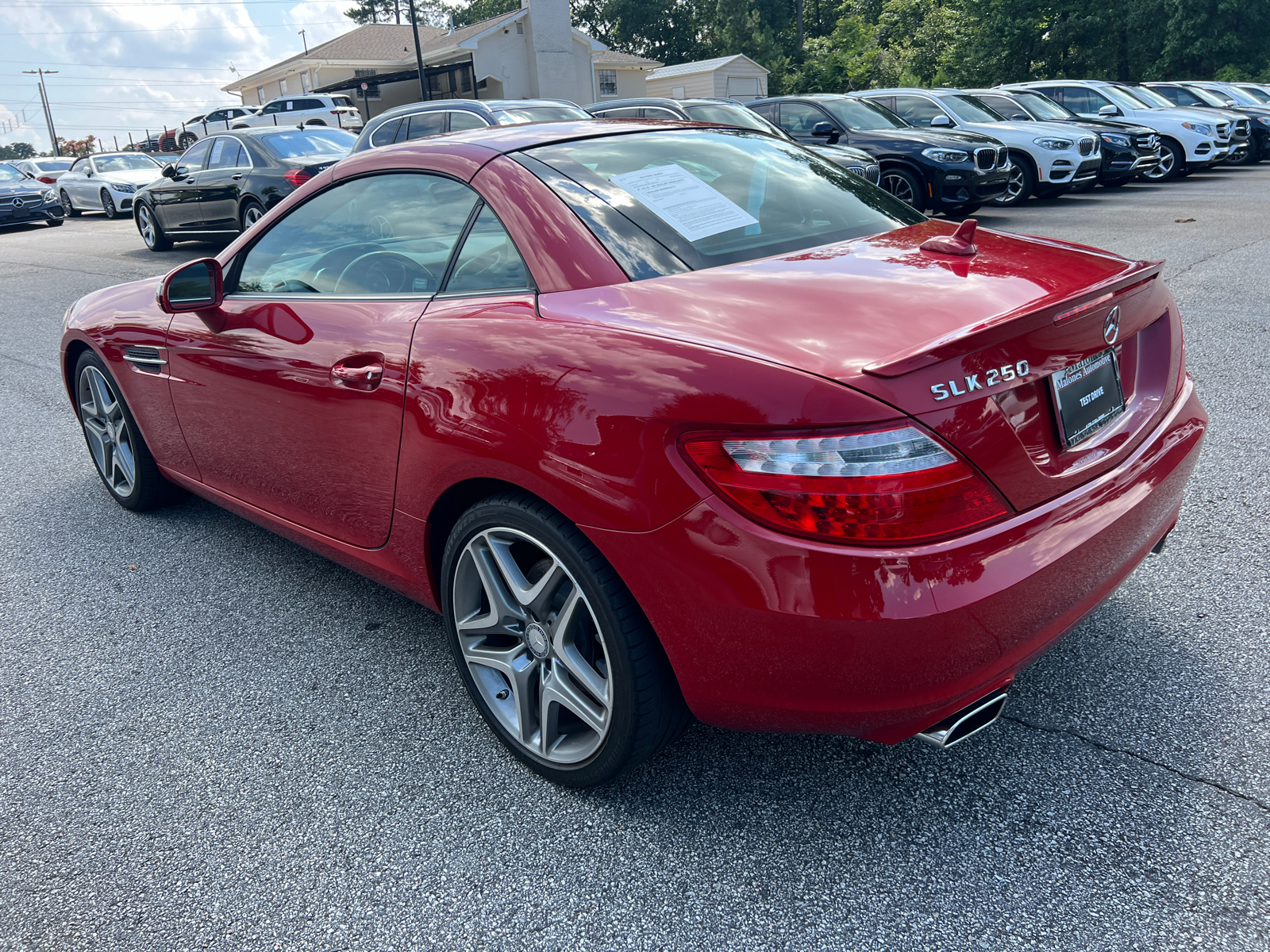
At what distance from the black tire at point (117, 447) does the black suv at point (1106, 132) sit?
14914 mm

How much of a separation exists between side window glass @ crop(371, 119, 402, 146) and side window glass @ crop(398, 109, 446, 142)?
18cm

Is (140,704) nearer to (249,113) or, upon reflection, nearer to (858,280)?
(858,280)

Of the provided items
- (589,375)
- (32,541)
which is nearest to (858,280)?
(589,375)

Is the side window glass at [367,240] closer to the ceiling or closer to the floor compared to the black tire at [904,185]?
closer to the ceiling

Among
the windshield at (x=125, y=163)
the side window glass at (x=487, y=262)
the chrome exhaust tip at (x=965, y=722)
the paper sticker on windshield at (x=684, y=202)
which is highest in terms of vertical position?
the windshield at (x=125, y=163)

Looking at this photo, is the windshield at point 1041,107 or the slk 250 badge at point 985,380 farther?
the windshield at point 1041,107

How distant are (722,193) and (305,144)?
450 inches

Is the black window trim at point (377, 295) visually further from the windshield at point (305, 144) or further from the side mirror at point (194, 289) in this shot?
the windshield at point (305, 144)

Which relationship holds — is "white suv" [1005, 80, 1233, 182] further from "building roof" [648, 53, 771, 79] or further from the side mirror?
"building roof" [648, 53, 771, 79]

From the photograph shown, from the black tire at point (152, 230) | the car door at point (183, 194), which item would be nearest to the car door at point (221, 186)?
the car door at point (183, 194)

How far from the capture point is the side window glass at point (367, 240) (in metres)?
2.68

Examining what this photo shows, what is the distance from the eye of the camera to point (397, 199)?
2.86m

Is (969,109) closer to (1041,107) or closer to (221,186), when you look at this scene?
(1041,107)

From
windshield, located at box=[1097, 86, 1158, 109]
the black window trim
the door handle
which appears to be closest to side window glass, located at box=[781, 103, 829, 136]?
windshield, located at box=[1097, 86, 1158, 109]
